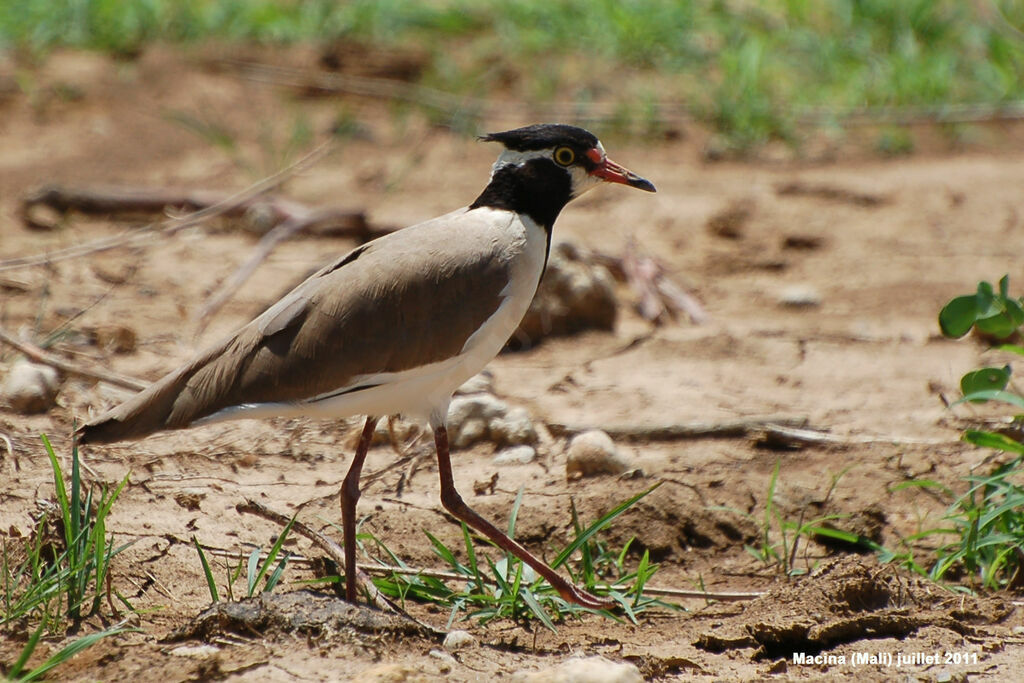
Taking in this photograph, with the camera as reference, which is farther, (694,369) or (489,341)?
(694,369)

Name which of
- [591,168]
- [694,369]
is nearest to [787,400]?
[694,369]

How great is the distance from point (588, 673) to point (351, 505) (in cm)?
132

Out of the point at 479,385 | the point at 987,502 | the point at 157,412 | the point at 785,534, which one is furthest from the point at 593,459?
the point at 157,412

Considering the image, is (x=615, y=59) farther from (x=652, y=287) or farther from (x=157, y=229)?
(x=157, y=229)

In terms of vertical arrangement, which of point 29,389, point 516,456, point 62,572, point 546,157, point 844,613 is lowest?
point 844,613

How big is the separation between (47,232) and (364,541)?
3.80 meters

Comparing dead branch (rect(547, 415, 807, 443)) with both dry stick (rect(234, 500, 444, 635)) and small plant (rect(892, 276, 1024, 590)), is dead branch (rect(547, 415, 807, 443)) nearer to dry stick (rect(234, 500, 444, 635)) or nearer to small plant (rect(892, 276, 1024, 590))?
small plant (rect(892, 276, 1024, 590))

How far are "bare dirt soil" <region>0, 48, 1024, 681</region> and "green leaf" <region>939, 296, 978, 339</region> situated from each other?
59 centimetres

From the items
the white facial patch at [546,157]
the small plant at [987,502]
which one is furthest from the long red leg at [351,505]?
the small plant at [987,502]

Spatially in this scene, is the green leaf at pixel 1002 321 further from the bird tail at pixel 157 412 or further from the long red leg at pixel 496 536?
the bird tail at pixel 157 412

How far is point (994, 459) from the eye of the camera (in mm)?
4949

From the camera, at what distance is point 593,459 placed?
16.4ft

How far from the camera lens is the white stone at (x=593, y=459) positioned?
16.4 ft

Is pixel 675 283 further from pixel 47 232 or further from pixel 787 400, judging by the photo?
pixel 47 232
